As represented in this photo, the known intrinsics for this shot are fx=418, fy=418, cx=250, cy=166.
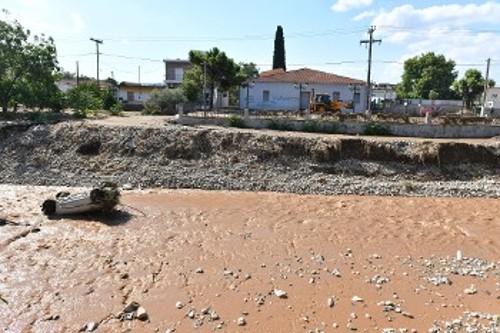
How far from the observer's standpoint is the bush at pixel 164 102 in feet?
119

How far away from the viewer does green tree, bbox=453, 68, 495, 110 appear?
166 feet

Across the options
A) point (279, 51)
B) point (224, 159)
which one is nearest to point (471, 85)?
point (279, 51)

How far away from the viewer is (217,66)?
114 feet

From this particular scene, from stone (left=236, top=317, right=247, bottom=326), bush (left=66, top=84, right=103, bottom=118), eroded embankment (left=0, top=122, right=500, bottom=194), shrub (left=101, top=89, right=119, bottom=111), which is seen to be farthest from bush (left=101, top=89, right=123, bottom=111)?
stone (left=236, top=317, right=247, bottom=326)

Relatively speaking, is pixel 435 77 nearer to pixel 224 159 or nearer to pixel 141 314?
pixel 224 159

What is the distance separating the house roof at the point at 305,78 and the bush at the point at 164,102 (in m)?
7.88

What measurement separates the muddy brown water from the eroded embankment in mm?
2801

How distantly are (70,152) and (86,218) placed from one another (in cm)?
904

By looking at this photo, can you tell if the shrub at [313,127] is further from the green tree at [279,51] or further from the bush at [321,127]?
the green tree at [279,51]

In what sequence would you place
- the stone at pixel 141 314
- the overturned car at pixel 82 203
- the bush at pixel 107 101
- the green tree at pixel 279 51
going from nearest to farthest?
the stone at pixel 141 314
the overturned car at pixel 82 203
the bush at pixel 107 101
the green tree at pixel 279 51

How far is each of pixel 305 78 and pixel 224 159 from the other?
2147 centimetres

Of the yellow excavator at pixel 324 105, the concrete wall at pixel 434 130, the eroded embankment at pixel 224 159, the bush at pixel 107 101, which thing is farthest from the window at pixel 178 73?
the concrete wall at pixel 434 130

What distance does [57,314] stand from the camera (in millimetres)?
8016

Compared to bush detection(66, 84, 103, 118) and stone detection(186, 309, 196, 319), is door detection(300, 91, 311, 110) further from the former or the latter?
stone detection(186, 309, 196, 319)
